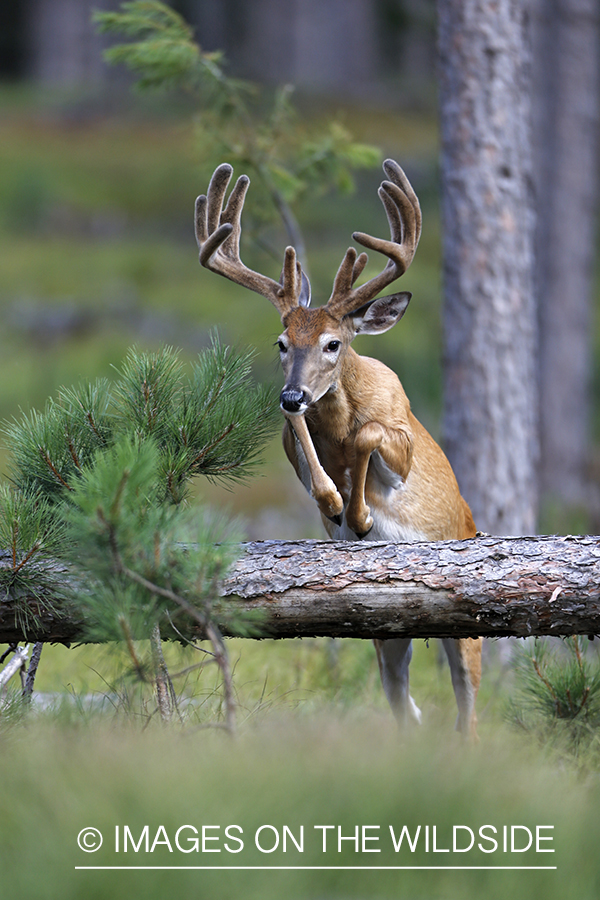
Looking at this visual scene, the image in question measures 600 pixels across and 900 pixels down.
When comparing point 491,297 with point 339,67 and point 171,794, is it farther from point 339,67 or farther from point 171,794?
point 339,67

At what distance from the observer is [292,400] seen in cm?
310

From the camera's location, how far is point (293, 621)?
9.41ft

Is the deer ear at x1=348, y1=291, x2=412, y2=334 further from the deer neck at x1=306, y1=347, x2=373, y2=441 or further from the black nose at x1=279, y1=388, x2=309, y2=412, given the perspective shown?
the black nose at x1=279, y1=388, x2=309, y2=412

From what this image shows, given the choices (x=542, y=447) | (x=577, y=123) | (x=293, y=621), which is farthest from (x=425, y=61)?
(x=293, y=621)

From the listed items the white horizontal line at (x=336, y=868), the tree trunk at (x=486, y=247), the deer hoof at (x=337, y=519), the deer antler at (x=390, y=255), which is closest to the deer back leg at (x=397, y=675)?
the deer hoof at (x=337, y=519)

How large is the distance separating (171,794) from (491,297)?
3.78m

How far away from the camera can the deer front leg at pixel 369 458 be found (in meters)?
3.34

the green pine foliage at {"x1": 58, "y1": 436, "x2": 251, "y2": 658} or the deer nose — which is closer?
the green pine foliage at {"x1": 58, "y1": 436, "x2": 251, "y2": 658}

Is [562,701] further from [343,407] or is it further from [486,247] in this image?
[486,247]

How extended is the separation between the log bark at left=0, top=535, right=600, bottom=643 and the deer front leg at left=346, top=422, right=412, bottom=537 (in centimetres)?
49

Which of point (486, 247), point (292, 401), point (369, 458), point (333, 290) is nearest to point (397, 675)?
point (369, 458)

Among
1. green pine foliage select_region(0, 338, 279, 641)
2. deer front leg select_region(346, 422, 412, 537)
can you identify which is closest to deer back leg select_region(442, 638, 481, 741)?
deer front leg select_region(346, 422, 412, 537)

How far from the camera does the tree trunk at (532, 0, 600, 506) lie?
11.1 meters

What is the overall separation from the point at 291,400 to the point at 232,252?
780mm
